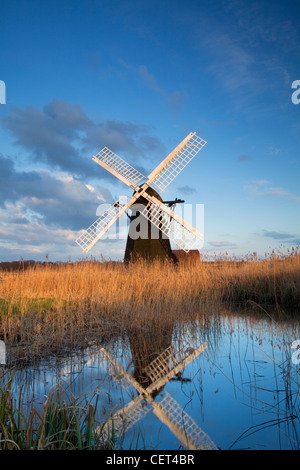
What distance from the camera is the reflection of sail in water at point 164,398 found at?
243 cm

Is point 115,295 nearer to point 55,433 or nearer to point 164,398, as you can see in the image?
point 164,398

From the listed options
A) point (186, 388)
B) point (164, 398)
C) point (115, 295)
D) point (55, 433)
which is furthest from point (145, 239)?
point (55, 433)

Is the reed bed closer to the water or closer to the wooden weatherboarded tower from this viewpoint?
the water

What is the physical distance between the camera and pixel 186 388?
133 inches

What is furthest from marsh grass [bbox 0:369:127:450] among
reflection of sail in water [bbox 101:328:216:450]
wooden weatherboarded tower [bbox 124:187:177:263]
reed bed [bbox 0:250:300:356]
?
wooden weatherboarded tower [bbox 124:187:177:263]

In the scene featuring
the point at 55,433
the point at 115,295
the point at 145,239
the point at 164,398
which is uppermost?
the point at 145,239

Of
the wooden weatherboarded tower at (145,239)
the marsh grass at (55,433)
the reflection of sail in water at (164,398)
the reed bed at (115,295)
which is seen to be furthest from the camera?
the wooden weatherboarded tower at (145,239)

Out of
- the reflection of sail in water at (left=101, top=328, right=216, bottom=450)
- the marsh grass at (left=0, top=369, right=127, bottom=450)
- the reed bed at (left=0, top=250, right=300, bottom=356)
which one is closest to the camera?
the marsh grass at (left=0, top=369, right=127, bottom=450)

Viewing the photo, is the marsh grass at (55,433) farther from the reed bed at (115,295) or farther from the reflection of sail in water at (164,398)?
the reed bed at (115,295)

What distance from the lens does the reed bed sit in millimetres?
5395

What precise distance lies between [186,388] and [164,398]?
348mm

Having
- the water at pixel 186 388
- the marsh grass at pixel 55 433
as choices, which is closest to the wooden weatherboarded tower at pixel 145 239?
the water at pixel 186 388
